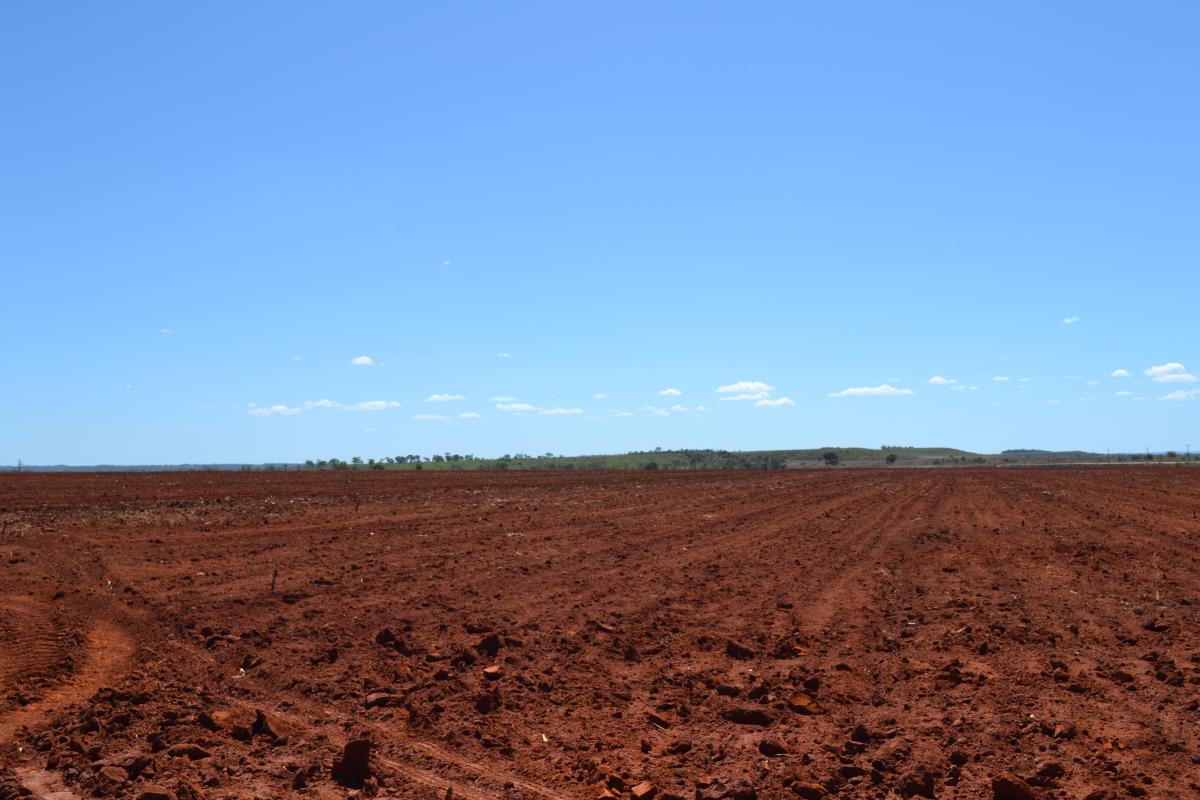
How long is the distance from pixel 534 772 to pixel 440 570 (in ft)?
26.7

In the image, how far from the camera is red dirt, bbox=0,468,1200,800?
233 inches

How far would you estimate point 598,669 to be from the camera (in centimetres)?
845

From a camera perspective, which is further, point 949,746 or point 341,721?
point 341,721

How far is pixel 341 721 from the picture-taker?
6.94m

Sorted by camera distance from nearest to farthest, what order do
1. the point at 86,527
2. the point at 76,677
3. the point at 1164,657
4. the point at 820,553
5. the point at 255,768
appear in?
the point at 255,768 < the point at 76,677 < the point at 1164,657 < the point at 820,553 < the point at 86,527

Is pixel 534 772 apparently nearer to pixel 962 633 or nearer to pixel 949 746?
pixel 949 746

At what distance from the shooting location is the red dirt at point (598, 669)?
591 centimetres

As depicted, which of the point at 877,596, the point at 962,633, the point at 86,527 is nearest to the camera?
the point at 962,633

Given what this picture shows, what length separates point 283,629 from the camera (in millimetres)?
9680

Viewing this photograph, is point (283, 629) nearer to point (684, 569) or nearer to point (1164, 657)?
point (684, 569)

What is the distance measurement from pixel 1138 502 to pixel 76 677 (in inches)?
1209

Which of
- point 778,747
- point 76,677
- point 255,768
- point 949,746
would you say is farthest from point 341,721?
point 949,746

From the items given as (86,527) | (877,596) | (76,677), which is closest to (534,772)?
(76,677)

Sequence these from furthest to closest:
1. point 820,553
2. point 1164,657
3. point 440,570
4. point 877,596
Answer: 1. point 820,553
2. point 440,570
3. point 877,596
4. point 1164,657
